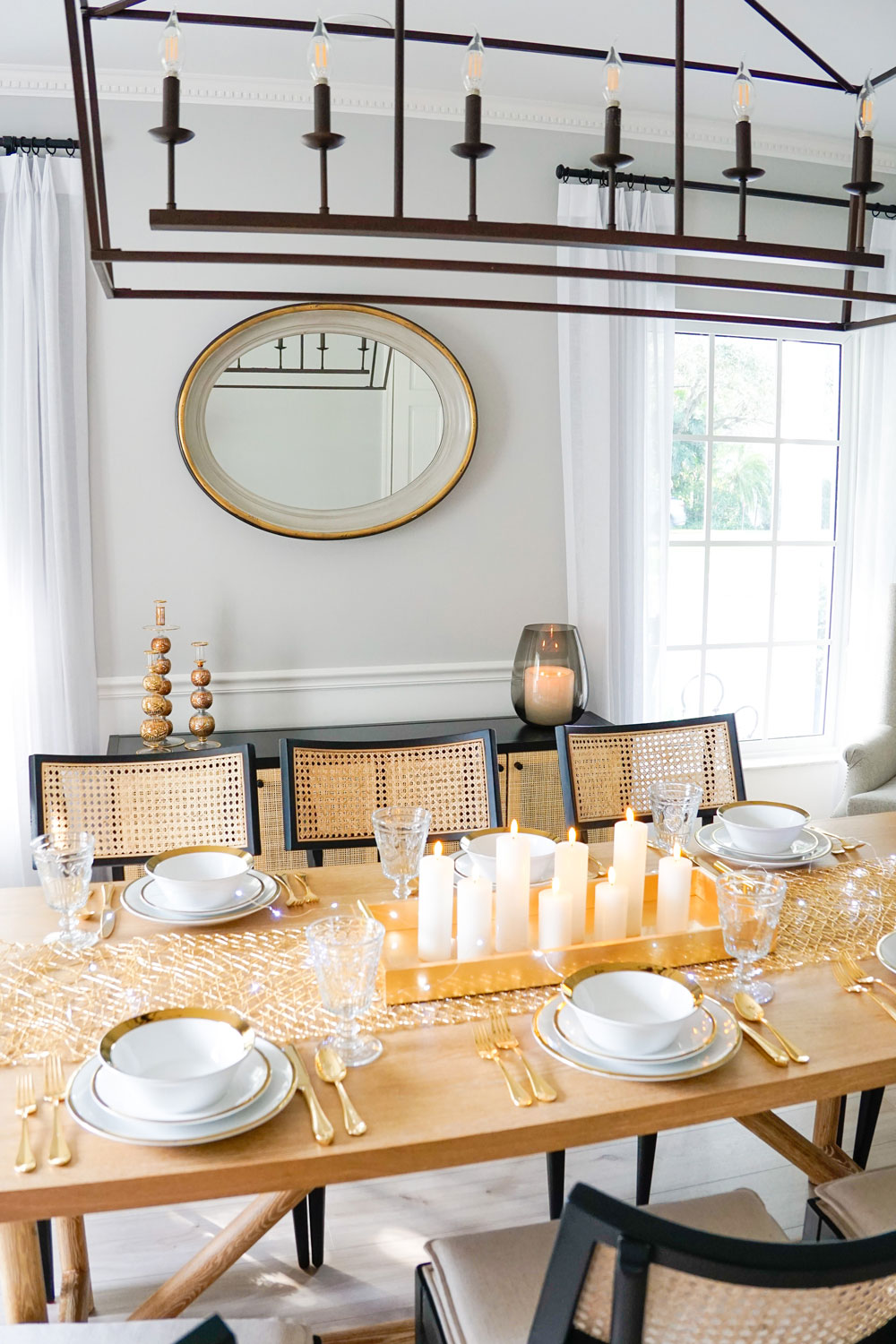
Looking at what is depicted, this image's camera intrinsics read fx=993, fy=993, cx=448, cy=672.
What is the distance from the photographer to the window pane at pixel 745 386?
12.8 ft

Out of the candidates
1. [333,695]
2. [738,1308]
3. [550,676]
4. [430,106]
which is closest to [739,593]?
[550,676]

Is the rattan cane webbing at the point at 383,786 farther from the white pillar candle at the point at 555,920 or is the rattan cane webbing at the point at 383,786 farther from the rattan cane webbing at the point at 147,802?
the white pillar candle at the point at 555,920

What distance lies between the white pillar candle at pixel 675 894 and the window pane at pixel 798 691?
2.81 m

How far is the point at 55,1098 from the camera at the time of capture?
3.53ft

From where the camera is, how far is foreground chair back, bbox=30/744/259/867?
2043 millimetres

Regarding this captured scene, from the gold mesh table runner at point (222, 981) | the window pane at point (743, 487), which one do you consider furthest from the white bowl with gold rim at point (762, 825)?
the window pane at point (743, 487)

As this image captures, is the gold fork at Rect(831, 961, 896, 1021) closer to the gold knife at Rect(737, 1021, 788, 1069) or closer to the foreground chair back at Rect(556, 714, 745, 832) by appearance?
the gold knife at Rect(737, 1021, 788, 1069)

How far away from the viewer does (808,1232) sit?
140 cm

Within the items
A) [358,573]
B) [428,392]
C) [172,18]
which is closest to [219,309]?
[428,392]

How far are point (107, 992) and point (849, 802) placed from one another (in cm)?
278

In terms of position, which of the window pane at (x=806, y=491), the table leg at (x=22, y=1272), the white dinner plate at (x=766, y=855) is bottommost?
the table leg at (x=22, y=1272)

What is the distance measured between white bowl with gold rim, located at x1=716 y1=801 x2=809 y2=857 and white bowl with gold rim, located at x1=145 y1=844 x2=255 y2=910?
911 mm

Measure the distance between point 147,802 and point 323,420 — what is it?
5.33 ft

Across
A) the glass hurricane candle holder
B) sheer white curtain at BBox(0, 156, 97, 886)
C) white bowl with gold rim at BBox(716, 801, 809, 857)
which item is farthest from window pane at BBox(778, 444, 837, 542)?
sheer white curtain at BBox(0, 156, 97, 886)
